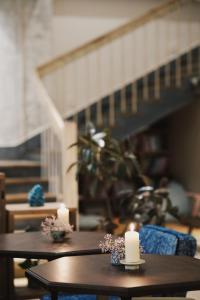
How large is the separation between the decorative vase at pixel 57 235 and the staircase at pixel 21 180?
2811 mm

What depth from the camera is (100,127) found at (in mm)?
7285

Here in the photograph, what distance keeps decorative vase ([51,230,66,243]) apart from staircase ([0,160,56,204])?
281cm

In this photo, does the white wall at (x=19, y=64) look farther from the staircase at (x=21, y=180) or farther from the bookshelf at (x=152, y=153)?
the bookshelf at (x=152, y=153)

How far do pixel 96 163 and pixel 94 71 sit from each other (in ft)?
11.0

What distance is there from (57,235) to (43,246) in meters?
0.17

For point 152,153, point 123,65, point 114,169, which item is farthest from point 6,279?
point 152,153

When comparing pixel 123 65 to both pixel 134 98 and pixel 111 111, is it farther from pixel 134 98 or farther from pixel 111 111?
pixel 111 111

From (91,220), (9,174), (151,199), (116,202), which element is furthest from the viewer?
(116,202)

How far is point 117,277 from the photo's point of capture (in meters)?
2.54

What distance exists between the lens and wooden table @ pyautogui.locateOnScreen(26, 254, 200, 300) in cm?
239

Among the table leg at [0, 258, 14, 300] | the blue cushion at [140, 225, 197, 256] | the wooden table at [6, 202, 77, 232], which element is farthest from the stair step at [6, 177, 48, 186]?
the blue cushion at [140, 225, 197, 256]

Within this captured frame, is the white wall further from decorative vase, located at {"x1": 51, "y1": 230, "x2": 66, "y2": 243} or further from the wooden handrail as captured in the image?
decorative vase, located at {"x1": 51, "y1": 230, "x2": 66, "y2": 243}

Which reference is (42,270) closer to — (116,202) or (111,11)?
(116,202)

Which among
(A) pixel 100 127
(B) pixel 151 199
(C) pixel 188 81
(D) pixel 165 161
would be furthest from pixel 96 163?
(D) pixel 165 161
